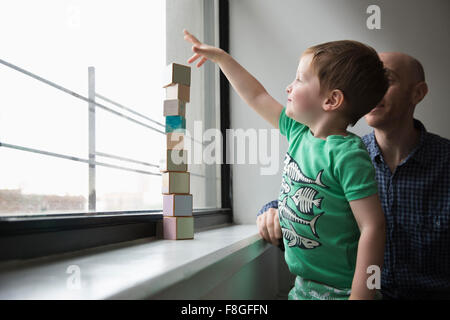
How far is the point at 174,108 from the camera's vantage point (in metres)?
1.12

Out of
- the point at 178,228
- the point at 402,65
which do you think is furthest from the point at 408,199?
the point at 178,228

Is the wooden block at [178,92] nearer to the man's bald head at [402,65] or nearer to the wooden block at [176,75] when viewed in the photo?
the wooden block at [176,75]

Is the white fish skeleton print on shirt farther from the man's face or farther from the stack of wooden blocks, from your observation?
the man's face

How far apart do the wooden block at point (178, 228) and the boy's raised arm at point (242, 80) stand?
1.40 feet

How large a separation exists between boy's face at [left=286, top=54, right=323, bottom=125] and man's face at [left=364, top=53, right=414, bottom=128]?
1.53 ft

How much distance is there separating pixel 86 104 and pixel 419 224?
3.90 ft

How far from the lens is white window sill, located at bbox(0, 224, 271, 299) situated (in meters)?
0.54

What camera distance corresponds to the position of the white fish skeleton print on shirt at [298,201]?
953mm

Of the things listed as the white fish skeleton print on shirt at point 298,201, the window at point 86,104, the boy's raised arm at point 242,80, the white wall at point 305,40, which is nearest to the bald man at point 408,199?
the white fish skeleton print on shirt at point 298,201

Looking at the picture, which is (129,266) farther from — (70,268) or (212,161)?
(212,161)

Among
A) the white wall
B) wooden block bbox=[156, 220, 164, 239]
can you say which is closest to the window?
wooden block bbox=[156, 220, 164, 239]

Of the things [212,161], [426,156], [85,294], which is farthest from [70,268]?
[212,161]

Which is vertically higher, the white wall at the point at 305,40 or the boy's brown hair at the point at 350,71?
the white wall at the point at 305,40

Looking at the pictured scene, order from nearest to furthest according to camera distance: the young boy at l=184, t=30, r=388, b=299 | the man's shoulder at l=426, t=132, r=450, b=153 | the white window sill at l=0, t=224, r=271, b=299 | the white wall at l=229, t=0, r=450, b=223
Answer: the white window sill at l=0, t=224, r=271, b=299, the young boy at l=184, t=30, r=388, b=299, the man's shoulder at l=426, t=132, r=450, b=153, the white wall at l=229, t=0, r=450, b=223
